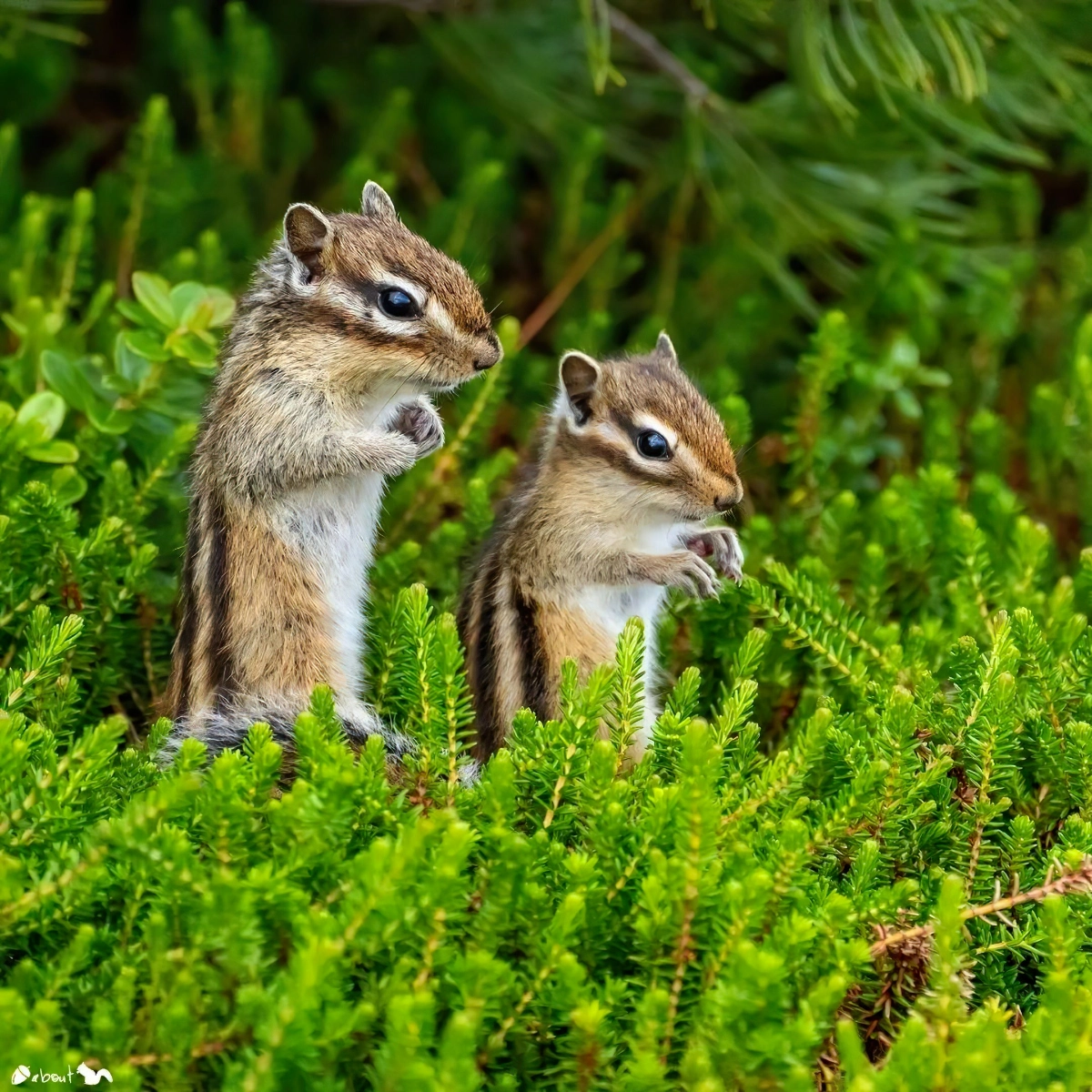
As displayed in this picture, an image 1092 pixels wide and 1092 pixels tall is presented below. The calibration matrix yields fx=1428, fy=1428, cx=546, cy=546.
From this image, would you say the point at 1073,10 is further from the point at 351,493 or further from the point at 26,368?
the point at 26,368

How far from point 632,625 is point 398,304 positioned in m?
0.84

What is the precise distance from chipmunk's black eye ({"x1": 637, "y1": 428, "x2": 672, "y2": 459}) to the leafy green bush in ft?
1.20

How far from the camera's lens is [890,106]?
3.92m

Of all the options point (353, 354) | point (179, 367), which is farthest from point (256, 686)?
point (179, 367)

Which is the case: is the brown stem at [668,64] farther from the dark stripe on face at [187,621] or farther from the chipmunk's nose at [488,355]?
the dark stripe on face at [187,621]

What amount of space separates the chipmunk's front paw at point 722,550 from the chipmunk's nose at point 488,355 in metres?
0.65

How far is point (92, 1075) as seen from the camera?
1852 millimetres

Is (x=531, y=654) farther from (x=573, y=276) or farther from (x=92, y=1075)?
(x=573, y=276)

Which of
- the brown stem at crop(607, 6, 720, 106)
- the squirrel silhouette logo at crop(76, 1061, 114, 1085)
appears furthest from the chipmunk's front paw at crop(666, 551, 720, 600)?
the brown stem at crop(607, 6, 720, 106)

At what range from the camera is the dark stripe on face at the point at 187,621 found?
2832mm

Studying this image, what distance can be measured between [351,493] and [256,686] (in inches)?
18.3

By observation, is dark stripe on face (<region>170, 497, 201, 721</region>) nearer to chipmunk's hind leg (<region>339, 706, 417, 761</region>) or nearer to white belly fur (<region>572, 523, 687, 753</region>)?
chipmunk's hind leg (<region>339, 706, 417, 761</region>)

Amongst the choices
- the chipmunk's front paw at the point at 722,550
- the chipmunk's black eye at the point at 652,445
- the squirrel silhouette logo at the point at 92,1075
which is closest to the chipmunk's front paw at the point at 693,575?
the chipmunk's front paw at the point at 722,550

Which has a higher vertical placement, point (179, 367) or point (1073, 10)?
point (1073, 10)
